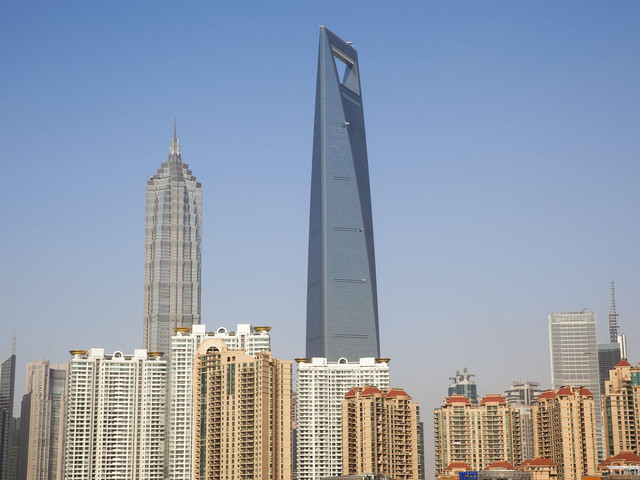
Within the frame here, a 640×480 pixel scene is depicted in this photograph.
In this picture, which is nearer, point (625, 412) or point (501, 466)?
point (501, 466)

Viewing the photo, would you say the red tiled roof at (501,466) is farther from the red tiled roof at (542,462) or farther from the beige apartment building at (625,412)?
the beige apartment building at (625,412)

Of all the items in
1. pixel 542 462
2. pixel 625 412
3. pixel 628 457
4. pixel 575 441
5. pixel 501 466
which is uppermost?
pixel 625 412

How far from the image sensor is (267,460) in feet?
650

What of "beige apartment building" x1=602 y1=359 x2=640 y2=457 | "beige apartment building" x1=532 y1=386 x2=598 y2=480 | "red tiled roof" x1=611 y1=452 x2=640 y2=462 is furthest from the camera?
"beige apartment building" x1=532 y1=386 x2=598 y2=480

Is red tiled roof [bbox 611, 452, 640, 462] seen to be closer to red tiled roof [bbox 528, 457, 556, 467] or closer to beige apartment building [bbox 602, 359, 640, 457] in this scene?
red tiled roof [bbox 528, 457, 556, 467]

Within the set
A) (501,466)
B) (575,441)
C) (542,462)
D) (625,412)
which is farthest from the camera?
(575,441)

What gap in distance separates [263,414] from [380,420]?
21.6 metres

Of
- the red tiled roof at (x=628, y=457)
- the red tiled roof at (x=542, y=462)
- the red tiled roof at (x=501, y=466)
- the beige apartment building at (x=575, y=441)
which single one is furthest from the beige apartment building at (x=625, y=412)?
the red tiled roof at (x=501, y=466)

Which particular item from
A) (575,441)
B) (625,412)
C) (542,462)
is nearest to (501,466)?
(542,462)

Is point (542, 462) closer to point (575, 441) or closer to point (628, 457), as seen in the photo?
point (575, 441)

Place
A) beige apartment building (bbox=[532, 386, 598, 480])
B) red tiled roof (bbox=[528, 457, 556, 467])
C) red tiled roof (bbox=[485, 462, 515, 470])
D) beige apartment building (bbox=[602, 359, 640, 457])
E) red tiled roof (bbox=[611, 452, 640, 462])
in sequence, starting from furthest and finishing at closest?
beige apartment building (bbox=[532, 386, 598, 480]) < beige apartment building (bbox=[602, 359, 640, 457]) < red tiled roof (bbox=[485, 462, 515, 470]) < red tiled roof (bbox=[528, 457, 556, 467]) < red tiled roof (bbox=[611, 452, 640, 462])

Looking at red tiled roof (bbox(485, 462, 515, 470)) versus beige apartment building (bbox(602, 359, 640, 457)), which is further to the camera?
beige apartment building (bbox(602, 359, 640, 457))

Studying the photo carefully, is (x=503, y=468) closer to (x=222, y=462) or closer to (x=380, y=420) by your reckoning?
(x=380, y=420)

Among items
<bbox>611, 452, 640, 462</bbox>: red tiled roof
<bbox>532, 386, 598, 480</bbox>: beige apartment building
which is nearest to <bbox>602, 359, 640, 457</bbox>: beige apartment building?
<bbox>532, 386, 598, 480</bbox>: beige apartment building
